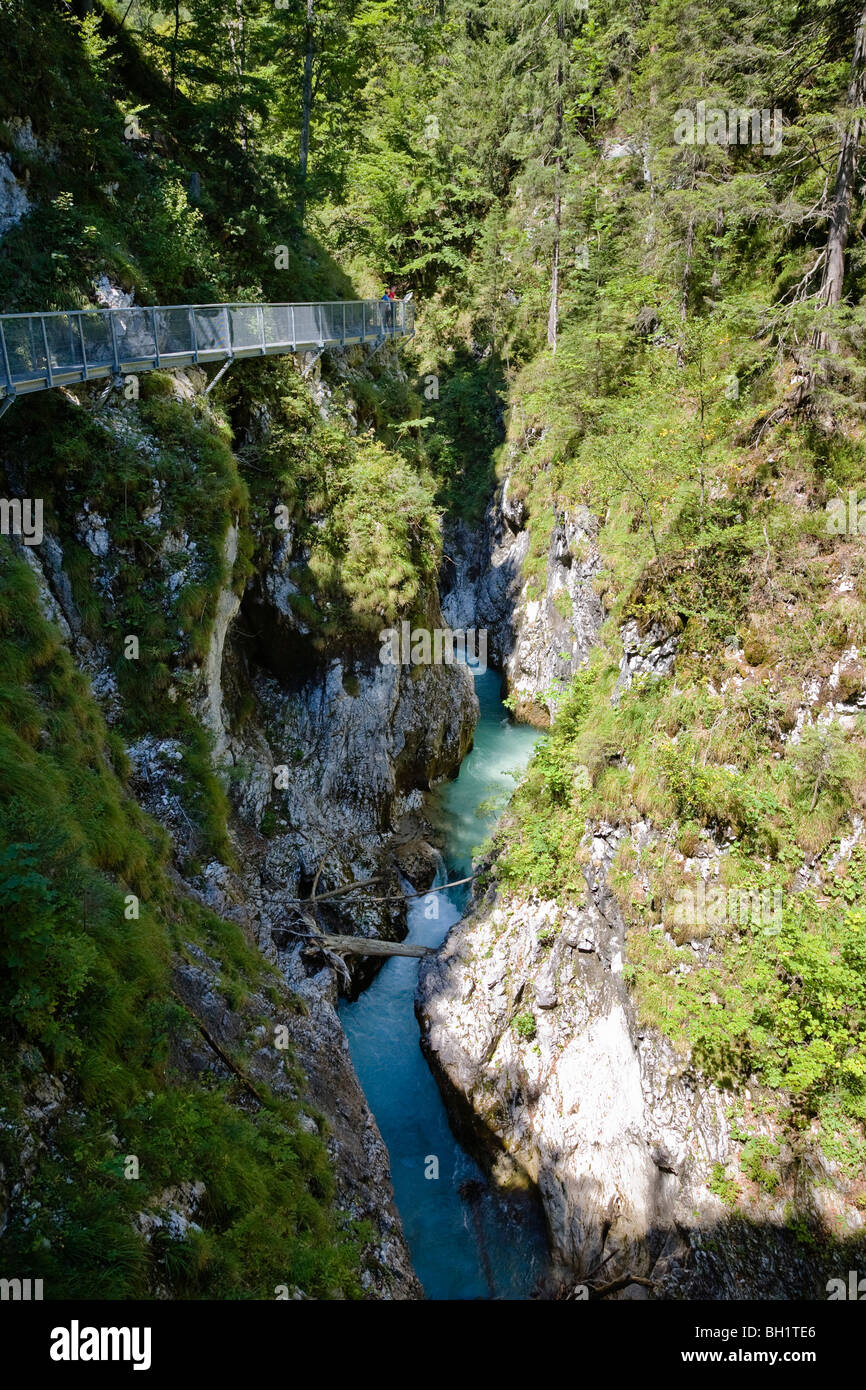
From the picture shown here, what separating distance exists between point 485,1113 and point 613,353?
750 inches

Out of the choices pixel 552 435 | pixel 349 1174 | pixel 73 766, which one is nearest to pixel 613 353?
pixel 552 435

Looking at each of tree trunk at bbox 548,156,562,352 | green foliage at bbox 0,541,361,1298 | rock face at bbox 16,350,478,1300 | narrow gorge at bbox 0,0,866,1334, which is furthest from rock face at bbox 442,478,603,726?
green foliage at bbox 0,541,361,1298

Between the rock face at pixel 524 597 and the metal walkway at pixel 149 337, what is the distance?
328 inches

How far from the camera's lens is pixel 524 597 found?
23.9 metres

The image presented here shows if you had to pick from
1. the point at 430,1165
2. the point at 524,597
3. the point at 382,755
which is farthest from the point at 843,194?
the point at 430,1165

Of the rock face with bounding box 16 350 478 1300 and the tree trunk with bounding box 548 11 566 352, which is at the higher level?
the tree trunk with bounding box 548 11 566 352

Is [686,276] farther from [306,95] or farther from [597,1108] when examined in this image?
[597,1108]

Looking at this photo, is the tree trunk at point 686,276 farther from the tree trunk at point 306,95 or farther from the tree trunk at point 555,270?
the tree trunk at point 306,95

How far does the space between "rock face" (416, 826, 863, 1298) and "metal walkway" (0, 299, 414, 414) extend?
10124 millimetres

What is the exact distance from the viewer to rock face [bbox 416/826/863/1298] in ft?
25.0

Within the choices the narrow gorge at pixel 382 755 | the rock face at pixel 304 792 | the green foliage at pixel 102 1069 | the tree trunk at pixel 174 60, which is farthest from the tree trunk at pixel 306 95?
the green foliage at pixel 102 1069

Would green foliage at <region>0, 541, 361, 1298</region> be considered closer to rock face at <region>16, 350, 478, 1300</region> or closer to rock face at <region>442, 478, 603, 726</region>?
rock face at <region>16, 350, 478, 1300</region>

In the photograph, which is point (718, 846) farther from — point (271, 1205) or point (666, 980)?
point (271, 1205)

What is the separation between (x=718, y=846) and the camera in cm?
962
